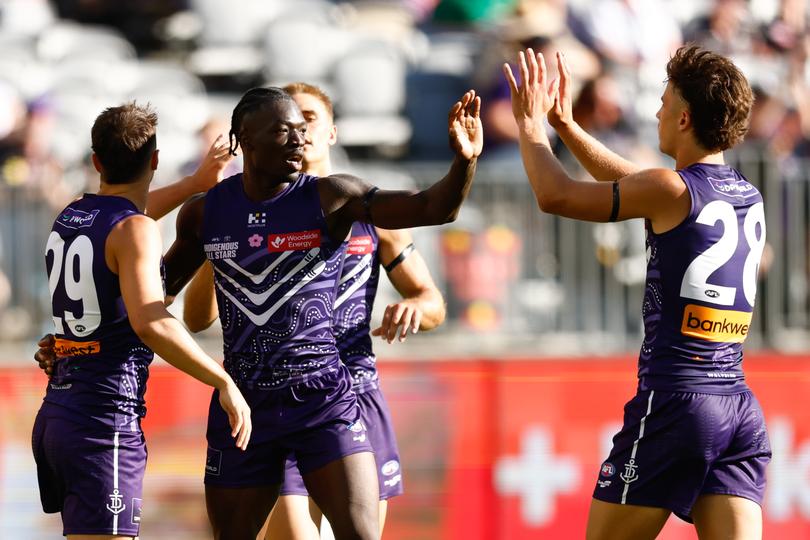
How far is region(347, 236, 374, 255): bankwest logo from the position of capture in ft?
18.3

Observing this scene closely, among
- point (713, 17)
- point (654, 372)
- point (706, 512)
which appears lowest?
point (706, 512)

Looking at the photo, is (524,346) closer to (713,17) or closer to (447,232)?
(447,232)

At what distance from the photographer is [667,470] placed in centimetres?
456

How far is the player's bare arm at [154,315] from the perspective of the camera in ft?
14.6

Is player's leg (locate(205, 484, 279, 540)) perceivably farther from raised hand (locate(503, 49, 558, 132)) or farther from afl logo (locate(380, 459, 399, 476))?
raised hand (locate(503, 49, 558, 132))

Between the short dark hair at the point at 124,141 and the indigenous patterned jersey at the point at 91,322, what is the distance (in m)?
0.13

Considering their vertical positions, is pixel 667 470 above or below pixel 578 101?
below

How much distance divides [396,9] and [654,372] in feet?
31.4

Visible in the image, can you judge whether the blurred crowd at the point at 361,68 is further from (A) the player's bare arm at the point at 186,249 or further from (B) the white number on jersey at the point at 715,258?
(B) the white number on jersey at the point at 715,258

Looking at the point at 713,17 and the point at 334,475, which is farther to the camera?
the point at 713,17

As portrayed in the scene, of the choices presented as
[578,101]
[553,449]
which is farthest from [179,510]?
[578,101]

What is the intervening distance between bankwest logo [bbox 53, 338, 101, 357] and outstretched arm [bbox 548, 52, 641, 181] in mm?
2060

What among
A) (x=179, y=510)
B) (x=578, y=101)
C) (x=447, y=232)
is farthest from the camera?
(x=578, y=101)

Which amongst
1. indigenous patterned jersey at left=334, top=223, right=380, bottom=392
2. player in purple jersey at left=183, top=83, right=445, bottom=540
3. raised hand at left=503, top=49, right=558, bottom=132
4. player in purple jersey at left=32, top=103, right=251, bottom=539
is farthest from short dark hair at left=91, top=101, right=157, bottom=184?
raised hand at left=503, top=49, right=558, bottom=132
